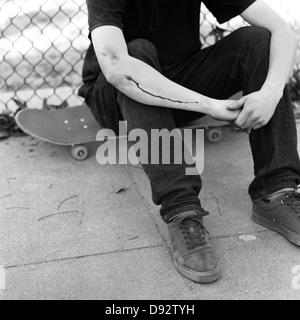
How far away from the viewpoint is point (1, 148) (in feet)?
9.85

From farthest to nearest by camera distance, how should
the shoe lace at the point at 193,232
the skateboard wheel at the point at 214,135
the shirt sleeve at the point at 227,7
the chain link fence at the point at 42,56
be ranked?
the chain link fence at the point at 42,56, the skateboard wheel at the point at 214,135, the shirt sleeve at the point at 227,7, the shoe lace at the point at 193,232

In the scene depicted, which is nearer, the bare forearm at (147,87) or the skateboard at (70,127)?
the bare forearm at (147,87)

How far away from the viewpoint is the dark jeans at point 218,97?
6.68 feet

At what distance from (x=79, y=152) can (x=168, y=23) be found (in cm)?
81

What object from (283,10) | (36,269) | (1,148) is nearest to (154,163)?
(36,269)

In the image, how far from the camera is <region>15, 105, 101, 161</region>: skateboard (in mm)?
2820

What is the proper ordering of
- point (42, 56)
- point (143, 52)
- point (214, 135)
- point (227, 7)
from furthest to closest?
1. point (42, 56)
2. point (214, 135)
3. point (227, 7)
4. point (143, 52)

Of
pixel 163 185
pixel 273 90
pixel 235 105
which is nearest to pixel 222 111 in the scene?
pixel 235 105

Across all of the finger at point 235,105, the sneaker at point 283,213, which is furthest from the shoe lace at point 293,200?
the finger at point 235,105

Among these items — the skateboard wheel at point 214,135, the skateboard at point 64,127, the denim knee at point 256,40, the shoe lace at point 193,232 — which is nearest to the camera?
the shoe lace at point 193,232

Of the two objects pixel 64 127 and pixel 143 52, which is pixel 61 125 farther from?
pixel 143 52

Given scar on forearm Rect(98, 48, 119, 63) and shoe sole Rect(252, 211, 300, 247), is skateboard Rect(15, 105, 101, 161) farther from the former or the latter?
shoe sole Rect(252, 211, 300, 247)

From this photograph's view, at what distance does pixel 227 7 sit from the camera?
94.3 inches

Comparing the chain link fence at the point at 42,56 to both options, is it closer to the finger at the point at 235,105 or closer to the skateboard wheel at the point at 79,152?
the skateboard wheel at the point at 79,152
